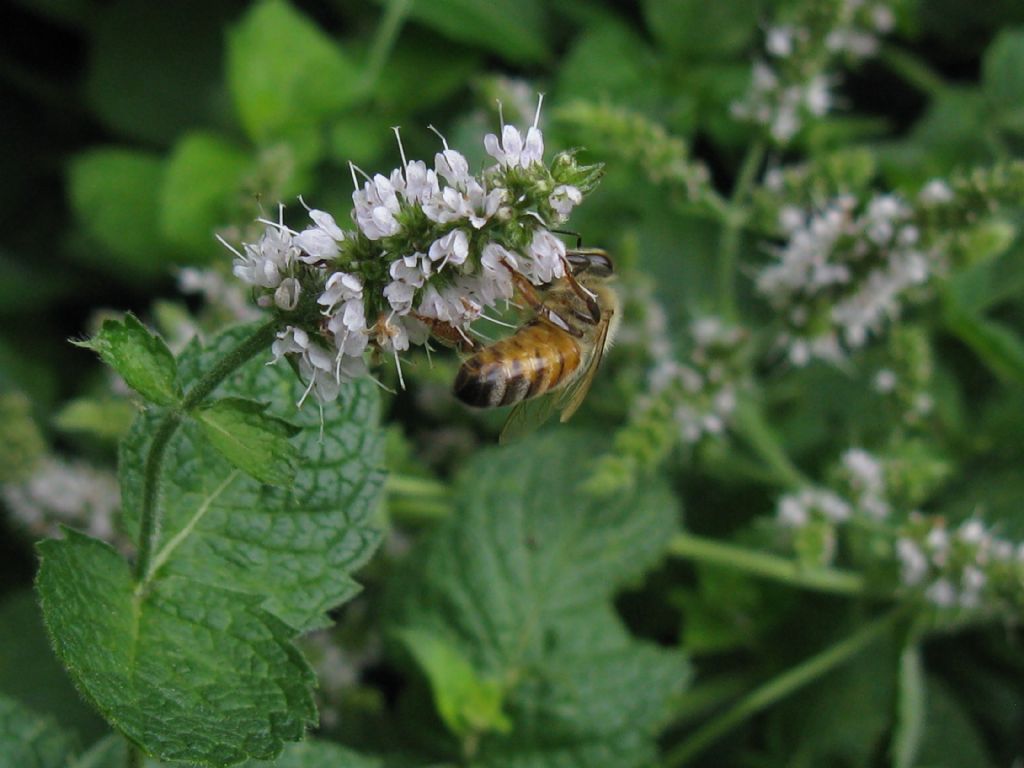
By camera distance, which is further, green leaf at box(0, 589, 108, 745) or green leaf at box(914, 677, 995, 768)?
green leaf at box(914, 677, 995, 768)

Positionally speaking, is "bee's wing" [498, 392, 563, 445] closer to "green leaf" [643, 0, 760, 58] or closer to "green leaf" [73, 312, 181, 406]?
"green leaf" [73, 312, 181, 406]

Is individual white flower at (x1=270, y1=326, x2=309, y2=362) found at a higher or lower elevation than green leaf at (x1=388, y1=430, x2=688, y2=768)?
higher

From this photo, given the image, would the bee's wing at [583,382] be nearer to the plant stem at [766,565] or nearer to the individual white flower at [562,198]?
the individual white flower at [562,198]

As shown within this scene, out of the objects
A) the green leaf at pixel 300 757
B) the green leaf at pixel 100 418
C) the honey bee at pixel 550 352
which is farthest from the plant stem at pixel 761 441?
the green leaf at pixel 100 418

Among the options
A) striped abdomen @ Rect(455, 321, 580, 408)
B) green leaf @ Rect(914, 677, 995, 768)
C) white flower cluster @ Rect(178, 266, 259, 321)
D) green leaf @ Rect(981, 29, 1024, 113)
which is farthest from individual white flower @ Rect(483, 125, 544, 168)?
green leaf @ Rect(981, 29, 1024, 113)

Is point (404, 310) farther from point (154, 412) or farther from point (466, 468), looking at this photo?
point (466, 468)

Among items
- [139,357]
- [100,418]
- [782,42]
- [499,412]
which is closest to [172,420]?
[139,357]
